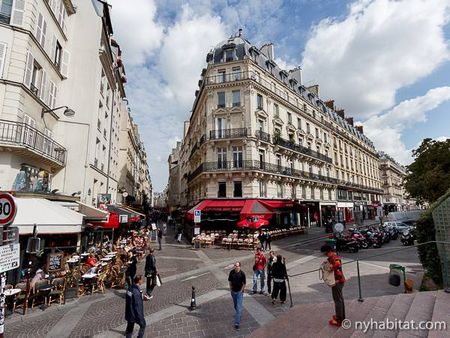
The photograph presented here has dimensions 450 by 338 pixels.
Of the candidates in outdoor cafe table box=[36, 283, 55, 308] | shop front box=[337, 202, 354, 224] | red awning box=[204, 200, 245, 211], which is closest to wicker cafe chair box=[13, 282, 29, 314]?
outdoor cafe table box=[36, 283, 55, 308]

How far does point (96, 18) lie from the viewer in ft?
57.5

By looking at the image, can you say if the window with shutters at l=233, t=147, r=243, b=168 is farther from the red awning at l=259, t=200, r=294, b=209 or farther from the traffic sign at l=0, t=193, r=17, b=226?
the traffic sign at l=0, t=193, r=17, b=226

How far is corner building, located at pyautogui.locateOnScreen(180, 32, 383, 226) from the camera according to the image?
24578 millimetres

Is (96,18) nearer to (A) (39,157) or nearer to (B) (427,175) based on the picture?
(A) (39,157)

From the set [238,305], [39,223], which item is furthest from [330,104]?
[39,223]

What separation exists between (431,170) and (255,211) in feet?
41.9

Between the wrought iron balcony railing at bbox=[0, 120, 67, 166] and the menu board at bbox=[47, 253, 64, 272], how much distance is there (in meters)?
4.59

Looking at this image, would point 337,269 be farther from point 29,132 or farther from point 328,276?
point 29,132

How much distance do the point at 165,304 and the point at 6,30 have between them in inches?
503

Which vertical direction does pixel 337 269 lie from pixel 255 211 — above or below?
below

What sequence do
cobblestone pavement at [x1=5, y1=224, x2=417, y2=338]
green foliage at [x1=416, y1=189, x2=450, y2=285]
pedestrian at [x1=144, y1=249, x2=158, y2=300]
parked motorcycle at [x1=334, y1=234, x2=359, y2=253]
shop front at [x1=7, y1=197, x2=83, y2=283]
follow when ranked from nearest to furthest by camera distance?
cobblestone pavement at [x1=5, y1=224, x2=417, y2=338] < green foliage at [x1=416, y1=189, x2=450, y2=285] < shop front at [x1=7, y1=197, x2=83, y2=283] < pedestrian at [x1=144, y1=249, x2=158, y2=300] < parked motorcycle at [x1=334, y1=234, x2=359, y2=253]

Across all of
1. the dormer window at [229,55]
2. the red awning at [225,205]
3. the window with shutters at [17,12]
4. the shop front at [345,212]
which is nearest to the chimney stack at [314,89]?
the shop front at [345,212]

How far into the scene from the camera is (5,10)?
11.0 meters

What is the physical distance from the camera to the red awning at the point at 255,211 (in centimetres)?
2103
